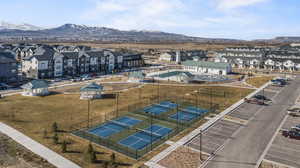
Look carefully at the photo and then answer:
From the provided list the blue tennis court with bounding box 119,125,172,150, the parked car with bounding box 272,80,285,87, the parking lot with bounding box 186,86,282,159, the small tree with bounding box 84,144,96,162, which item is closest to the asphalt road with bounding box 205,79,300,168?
the parking lot with bounding box 186,86,282,159

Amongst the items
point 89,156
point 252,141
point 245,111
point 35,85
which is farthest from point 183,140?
point 35,85

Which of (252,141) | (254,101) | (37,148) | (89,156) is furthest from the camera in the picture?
(254,101)

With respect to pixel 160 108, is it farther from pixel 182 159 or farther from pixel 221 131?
pixel 182 159

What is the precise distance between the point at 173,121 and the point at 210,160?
45.9ft

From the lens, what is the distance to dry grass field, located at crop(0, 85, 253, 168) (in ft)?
95.2

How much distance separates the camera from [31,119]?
39.1 meters

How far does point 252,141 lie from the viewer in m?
32.7

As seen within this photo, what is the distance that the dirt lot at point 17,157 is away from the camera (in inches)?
979

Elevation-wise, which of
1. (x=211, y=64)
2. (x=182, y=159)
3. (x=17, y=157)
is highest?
(x=211, y=64)

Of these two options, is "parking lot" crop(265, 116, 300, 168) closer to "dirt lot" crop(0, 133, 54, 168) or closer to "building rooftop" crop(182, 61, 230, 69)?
"dirt lot" crop(0, 133, 54, 168)

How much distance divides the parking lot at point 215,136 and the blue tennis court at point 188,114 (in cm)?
487

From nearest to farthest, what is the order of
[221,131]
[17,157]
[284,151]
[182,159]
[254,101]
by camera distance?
1. [17,157]
2. [182,159]
3. [284,151]
4. [221,131]
5. [254,101]

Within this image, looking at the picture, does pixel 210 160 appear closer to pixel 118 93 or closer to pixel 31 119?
pixel 31 119

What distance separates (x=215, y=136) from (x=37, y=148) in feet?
79.2
